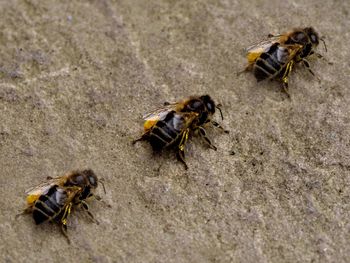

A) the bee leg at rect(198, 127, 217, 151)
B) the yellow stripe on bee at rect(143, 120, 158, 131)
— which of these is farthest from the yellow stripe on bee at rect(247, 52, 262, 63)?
the yellow stripe on bee at rect(143, 120, 158, 131)

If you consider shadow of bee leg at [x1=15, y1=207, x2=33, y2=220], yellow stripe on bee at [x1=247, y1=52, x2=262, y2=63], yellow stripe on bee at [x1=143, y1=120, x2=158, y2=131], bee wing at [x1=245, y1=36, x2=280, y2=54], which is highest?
bee wing at [x1=245, y1=36, x2=280, y2=54]

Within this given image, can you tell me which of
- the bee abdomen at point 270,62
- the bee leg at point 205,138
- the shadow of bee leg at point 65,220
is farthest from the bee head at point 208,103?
the shadow of bee leg at point 65,220

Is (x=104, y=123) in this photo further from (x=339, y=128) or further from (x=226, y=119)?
(x=339, y=128)

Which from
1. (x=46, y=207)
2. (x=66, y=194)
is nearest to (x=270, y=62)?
(x=66, y=194)

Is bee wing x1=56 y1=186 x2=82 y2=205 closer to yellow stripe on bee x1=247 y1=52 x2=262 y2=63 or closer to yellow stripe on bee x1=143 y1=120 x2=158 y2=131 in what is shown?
yellow stripe on bee x1=143 y1=120 x2=158 y2=131

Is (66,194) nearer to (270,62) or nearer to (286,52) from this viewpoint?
(270,62)

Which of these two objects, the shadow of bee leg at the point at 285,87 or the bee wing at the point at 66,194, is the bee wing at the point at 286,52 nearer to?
the shadow of bee leg at the point at 285,87

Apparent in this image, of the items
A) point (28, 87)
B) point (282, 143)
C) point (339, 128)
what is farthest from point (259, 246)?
point (28, 87)
